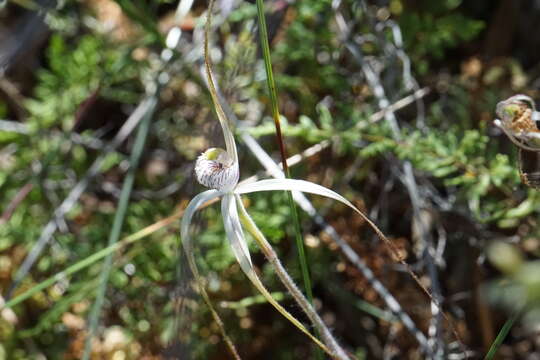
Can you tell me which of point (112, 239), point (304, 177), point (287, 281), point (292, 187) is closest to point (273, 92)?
point (292, 187)

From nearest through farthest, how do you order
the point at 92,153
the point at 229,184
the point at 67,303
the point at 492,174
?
the point at 229,184
the point at 492,174
the point at 67,303
the point at 92,153

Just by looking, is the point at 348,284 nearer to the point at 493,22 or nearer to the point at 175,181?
the point at 175,181

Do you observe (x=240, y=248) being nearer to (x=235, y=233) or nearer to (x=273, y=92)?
(x=235, y=233)

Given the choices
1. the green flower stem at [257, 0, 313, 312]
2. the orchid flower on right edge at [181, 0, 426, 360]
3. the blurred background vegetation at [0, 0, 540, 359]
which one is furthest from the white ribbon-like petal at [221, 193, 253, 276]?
the blurred background vegetation at [0, 0, 540, 359]

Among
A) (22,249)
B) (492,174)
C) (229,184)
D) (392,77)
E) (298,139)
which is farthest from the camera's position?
(22,249)

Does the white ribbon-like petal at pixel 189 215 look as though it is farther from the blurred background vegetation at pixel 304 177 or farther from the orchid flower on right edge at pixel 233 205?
the blurred background vegetation at pixel 304 177

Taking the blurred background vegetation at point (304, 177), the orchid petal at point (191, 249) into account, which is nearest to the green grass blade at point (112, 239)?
the blurred background vegetation at point (304, 177)

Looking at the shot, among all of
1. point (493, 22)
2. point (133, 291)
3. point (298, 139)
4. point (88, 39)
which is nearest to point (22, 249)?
point (133, 291)
